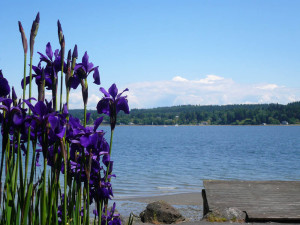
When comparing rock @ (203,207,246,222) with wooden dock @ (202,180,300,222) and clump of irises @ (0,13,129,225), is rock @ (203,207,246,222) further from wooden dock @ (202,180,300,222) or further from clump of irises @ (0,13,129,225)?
clump of irises @ (0,13,129,225)

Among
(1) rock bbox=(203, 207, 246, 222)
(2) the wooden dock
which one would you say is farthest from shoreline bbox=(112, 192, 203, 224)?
(1) rock bbox=(203, 207, 246, 222)

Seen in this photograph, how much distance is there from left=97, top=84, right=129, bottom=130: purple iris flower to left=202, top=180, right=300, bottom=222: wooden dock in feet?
14.3

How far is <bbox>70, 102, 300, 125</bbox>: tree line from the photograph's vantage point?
6147 inches

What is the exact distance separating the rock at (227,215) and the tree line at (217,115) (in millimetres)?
138501

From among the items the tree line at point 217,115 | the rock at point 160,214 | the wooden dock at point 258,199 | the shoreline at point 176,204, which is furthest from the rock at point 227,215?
the tree line at point 217,115

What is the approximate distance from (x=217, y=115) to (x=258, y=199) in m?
168

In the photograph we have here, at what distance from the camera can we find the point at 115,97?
235 centimetres

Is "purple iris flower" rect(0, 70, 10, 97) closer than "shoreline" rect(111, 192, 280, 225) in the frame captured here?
→ Yes

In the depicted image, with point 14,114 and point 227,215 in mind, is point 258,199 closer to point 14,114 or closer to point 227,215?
point 227,215

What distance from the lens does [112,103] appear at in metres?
2.31

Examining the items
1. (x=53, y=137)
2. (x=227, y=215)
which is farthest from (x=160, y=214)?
(x=53, y=137)

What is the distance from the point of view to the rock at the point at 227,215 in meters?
5.94

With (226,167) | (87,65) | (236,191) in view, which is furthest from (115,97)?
(226,167)

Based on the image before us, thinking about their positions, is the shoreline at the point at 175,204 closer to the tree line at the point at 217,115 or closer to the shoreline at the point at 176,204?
the shoreline at the point at 176,204
